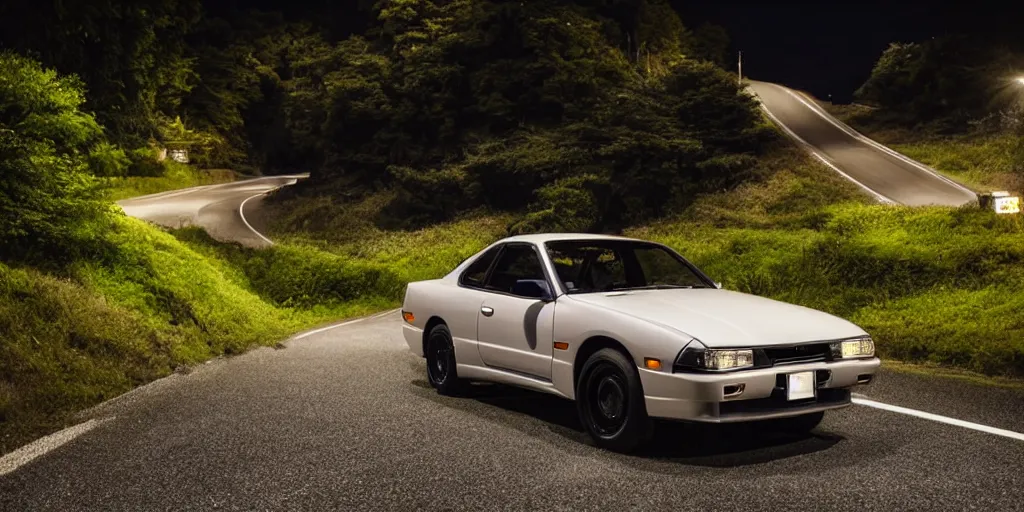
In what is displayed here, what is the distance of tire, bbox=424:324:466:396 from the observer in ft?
26.9

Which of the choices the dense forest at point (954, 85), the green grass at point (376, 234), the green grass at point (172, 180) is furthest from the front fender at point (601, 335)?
the green grass at point (172, 180)

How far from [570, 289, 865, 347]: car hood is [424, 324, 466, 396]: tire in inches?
74.9

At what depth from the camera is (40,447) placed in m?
6.50

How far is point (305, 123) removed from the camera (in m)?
49.0

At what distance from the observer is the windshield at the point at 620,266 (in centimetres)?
746

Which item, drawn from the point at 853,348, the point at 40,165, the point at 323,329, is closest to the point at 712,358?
the point at 853,348

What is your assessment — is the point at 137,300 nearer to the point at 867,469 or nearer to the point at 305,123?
the point at 867,469

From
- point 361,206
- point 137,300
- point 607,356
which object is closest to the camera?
point 607,356

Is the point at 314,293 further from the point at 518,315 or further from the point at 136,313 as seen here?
the point at 518,315

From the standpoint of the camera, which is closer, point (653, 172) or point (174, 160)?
point (653, 172)

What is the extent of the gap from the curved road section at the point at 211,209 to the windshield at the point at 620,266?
85.5 ft

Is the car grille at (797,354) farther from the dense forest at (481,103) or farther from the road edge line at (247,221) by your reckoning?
the road edge line at (247,221)

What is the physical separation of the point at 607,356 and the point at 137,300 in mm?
9492

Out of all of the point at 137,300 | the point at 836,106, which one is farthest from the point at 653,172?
the point at 836,106
